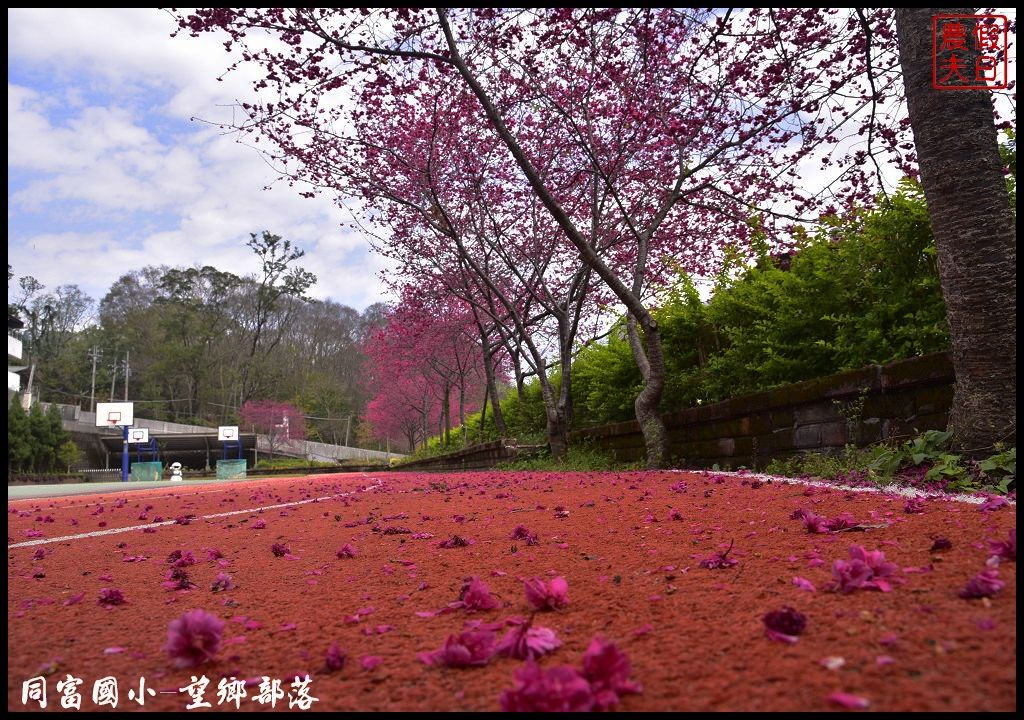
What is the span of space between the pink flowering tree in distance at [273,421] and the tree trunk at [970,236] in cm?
4783

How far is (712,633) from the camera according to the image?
147 centimetres

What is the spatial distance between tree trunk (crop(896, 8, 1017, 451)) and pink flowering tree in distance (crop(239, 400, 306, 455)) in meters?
47.8

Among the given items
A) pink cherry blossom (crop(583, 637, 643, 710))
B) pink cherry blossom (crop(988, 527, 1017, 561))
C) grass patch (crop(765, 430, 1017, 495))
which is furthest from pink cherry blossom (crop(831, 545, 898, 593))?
grass patch (crop(765, 430, 1017, 495))

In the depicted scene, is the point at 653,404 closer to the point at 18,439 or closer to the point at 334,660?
the point at 334,660

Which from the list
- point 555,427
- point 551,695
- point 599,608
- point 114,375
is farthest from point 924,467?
point 114,375

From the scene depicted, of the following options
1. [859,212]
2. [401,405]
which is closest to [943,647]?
[859,212]

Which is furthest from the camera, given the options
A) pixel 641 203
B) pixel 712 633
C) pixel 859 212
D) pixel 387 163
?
pixel 387 163

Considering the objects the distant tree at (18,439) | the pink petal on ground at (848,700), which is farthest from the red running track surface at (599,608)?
the distant tree at (18,439)

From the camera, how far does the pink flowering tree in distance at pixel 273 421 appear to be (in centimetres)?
4828

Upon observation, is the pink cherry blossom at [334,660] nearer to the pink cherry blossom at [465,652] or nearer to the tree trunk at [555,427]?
the pink cherry blossom at [465,652]

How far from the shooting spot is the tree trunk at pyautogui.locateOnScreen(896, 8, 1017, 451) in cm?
366

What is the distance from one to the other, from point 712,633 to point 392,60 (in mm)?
7195

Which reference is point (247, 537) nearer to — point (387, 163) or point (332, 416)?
point (387, 163)

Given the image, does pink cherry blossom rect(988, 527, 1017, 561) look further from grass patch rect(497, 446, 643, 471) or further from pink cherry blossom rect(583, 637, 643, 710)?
grass patch rect(497, 446, 643, 471)
